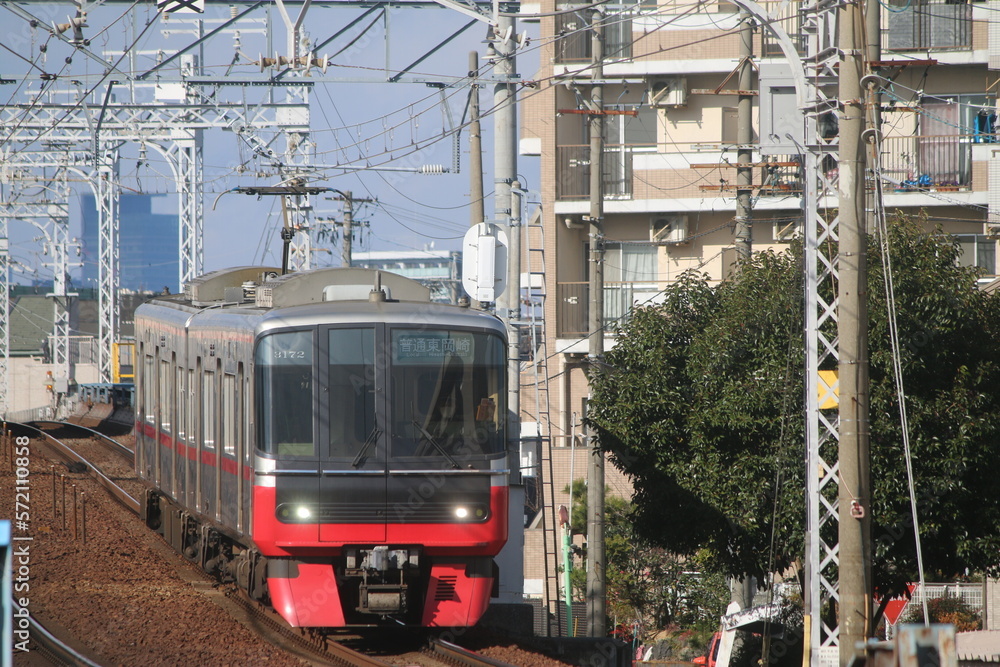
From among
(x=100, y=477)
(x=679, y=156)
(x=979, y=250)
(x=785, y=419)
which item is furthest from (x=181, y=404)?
(x=979, y=250)

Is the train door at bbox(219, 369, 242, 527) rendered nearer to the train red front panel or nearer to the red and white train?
the red and white train

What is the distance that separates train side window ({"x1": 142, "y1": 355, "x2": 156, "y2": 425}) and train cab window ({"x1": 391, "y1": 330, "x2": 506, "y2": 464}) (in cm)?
621

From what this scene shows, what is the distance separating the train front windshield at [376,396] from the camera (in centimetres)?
898

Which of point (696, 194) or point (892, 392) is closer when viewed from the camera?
point (892, 392)

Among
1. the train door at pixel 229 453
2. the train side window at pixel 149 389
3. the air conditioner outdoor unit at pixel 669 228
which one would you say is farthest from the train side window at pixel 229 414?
the air conditioner outdoor unit at pixel 669 228

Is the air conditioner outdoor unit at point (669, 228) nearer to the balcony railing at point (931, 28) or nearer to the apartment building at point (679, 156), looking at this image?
the apartment building at point (679, 156)

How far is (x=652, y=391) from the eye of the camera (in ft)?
42.4

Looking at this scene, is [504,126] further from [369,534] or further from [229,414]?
[369,534]

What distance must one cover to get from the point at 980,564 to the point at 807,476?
3.31m

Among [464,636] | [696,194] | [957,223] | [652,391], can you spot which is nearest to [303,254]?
[696,194]

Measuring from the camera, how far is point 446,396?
9172 mm

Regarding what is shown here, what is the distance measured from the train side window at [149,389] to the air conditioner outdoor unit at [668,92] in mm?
12097

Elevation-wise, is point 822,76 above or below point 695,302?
above

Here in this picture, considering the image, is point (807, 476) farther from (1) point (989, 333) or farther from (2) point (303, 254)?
(2) point (303, 254)
